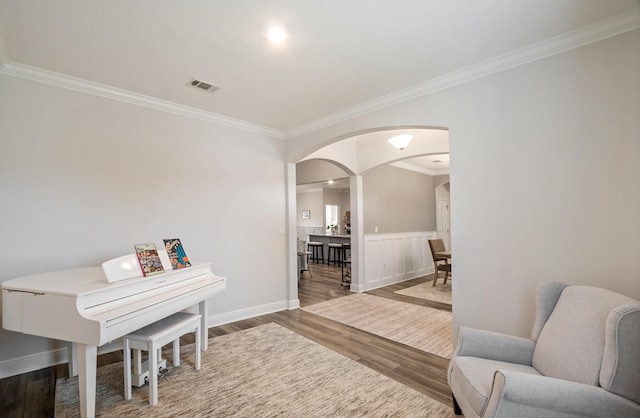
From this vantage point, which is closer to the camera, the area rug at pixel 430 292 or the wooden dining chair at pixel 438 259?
the area rug at pixel 430 292

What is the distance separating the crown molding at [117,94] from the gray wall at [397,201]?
2.95m

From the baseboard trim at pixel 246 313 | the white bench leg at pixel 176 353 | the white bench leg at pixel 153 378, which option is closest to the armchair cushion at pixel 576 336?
the white bench leg at pixel 153 378

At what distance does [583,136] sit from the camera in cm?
228

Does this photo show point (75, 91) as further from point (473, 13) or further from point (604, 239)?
A: point (604, 239)

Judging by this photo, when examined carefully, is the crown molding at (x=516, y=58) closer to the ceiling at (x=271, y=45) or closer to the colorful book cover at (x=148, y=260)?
the ceiling at (x=271, y=45)

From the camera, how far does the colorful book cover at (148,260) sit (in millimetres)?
2508

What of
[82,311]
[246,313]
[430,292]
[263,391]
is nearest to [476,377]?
[263,391]

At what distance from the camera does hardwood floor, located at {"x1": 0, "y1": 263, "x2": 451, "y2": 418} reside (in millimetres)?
2334

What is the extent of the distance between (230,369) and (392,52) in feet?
10.4

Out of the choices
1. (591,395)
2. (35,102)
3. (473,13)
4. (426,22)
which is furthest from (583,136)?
(35,102)

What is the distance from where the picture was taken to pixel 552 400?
1415 mm

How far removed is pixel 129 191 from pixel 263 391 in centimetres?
253

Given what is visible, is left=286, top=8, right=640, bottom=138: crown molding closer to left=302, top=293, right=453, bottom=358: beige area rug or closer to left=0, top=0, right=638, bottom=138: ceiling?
left=0, top=0, right=638, bottom=138: ceiling

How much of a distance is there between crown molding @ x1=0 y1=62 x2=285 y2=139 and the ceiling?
14 mm
